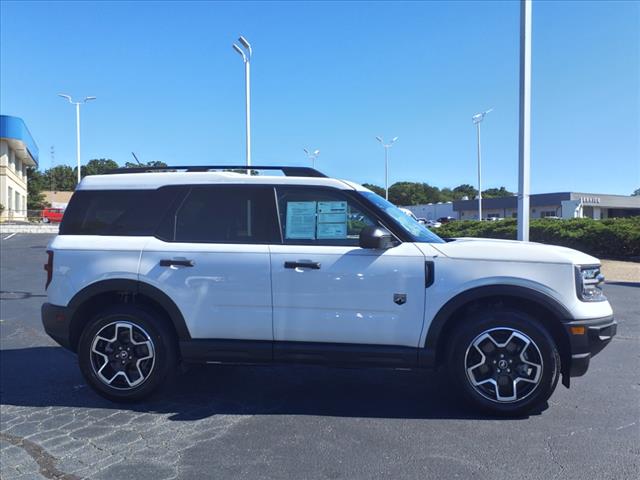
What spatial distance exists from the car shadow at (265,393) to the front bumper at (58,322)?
1.93ft

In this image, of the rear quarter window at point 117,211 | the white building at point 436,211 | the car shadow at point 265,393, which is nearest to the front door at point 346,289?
the car shadow at point 265,393

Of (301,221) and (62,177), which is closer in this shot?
(301,221)

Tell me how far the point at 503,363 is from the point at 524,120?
356 inches

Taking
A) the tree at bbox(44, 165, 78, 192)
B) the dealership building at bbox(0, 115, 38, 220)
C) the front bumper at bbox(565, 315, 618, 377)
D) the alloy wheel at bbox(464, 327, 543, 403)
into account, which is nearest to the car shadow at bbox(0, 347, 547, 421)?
the alloy wheel at bbox(464, 327, 543, 403)

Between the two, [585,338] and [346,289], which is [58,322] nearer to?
[346,289]

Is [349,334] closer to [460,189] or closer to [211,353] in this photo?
[211,353]

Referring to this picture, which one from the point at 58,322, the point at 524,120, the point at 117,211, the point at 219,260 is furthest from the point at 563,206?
the point at 58,322

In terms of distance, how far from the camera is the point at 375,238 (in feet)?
13.8

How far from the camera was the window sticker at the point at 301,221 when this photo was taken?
454 cm

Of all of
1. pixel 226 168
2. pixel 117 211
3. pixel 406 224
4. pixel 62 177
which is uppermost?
pixel 62 177

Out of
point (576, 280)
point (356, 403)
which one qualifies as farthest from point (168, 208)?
point (576, 280)

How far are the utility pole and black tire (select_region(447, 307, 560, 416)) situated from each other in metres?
7.84

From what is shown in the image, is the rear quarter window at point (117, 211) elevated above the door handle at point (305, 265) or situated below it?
above

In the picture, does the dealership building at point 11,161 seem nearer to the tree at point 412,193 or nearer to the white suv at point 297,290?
the white suv at point 297,290
